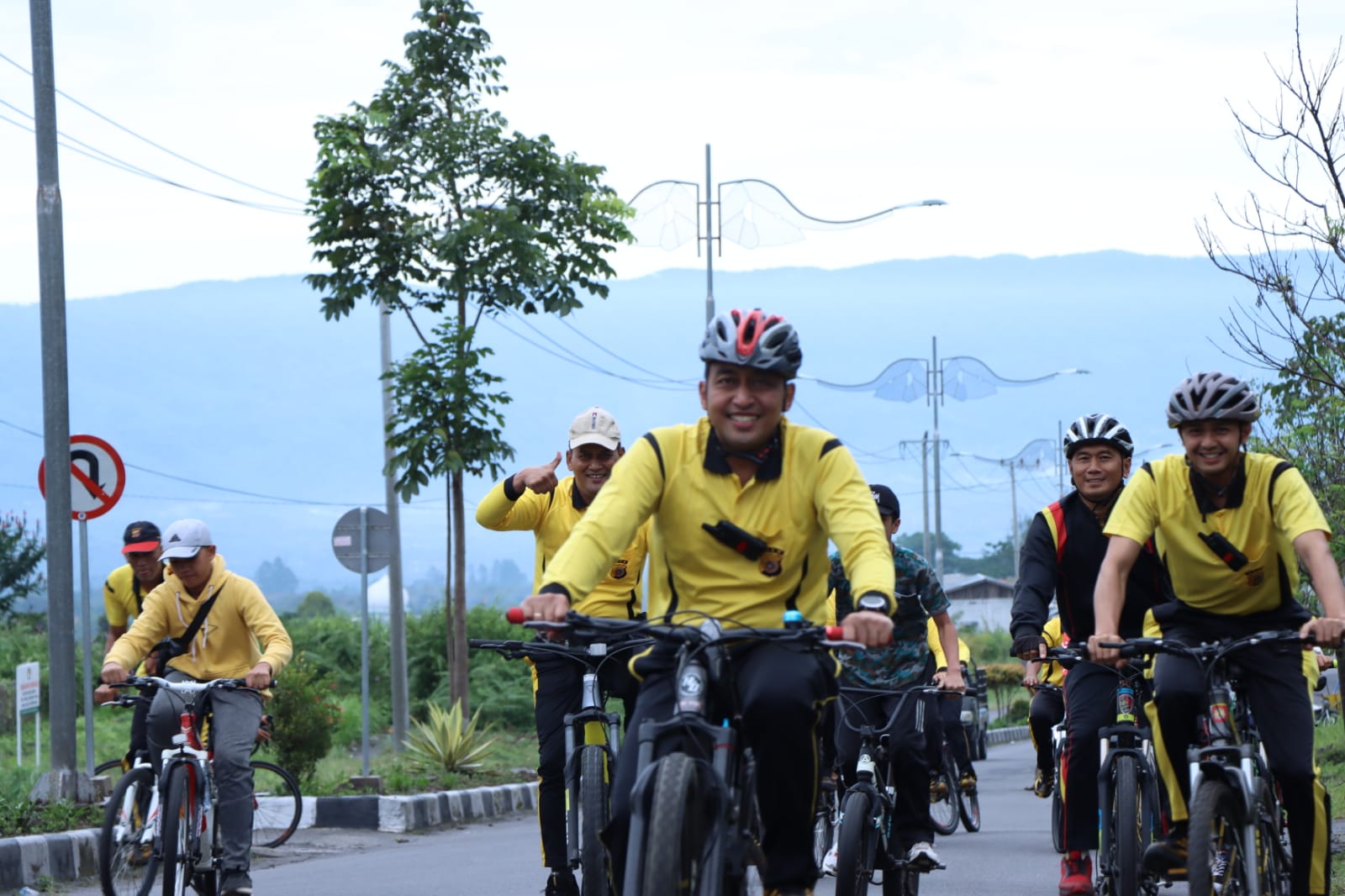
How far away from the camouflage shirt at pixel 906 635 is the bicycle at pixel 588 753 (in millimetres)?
1154

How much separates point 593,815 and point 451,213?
1265cm

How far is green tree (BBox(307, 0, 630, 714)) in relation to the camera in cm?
1911

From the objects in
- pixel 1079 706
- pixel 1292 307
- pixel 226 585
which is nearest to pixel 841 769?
pixel 1079 706

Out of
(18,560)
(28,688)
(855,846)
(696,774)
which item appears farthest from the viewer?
(18,560)

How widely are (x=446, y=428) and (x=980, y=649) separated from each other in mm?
75159

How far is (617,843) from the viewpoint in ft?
18.1

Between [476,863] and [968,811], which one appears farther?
[968,811]

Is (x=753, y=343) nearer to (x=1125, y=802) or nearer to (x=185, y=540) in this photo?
(x=1125, y=802)

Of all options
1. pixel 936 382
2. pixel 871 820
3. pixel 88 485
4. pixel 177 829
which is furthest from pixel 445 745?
pixel 936 382

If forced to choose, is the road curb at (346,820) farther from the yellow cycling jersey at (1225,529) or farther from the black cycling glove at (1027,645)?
the yellow cycling jersey at (1225,529)

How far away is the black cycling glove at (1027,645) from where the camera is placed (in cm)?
792

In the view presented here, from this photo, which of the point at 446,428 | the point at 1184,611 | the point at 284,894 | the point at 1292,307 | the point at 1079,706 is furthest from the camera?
the point at 446,428

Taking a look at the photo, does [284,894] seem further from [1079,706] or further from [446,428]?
[446,428]

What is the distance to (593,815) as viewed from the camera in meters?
7.83
